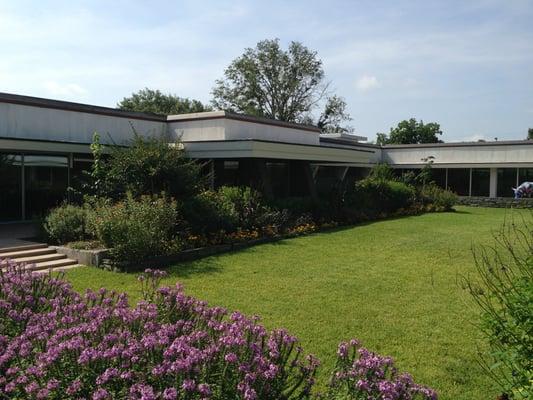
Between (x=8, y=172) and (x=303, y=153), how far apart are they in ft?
35.9

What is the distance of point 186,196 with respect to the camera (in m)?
14.4

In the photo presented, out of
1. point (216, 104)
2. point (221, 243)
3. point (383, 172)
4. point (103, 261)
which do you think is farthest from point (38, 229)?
point (216, 104)

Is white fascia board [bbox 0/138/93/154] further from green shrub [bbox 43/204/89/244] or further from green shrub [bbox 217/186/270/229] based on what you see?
green shrub [bbox 217/186/270/229]

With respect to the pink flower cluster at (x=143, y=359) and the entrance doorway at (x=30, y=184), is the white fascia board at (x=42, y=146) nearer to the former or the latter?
the entrance doorway at (x=30, y=184)

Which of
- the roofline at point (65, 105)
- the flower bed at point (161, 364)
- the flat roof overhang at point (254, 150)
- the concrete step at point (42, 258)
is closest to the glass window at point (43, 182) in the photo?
the roofline at point (65, 105)

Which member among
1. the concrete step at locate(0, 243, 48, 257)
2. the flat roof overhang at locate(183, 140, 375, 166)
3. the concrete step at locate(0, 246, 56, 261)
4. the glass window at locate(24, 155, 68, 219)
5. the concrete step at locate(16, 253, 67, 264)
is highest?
the flat roof overhang at locate(183, 140, 375, 166)

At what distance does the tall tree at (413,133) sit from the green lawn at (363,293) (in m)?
57.3

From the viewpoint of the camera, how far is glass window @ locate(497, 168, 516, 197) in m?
32.0

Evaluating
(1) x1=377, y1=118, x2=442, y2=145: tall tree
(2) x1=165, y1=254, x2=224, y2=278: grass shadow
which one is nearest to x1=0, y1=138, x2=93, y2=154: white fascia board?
(2) x1=165, y1=254, x2=224, y2=278: grass shadow

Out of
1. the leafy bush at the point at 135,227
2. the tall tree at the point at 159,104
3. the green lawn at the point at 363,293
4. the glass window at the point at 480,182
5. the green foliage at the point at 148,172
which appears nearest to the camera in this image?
the green lawn at the point at 363,293

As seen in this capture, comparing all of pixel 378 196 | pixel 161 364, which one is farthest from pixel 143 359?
pixel 378 196

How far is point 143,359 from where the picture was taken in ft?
11.3

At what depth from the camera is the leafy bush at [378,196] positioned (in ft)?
70.1

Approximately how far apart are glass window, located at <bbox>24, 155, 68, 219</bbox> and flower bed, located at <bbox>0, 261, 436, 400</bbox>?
14.1 meters
